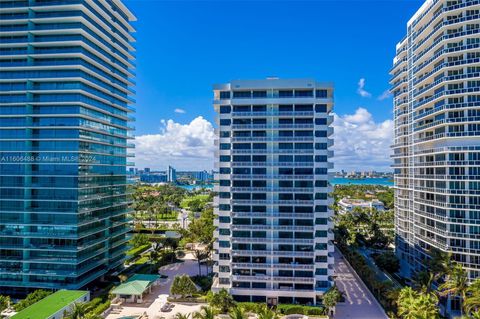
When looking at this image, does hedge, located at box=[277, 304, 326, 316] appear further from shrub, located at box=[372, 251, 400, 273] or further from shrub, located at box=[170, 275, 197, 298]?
shrub, located at box=[372, 251, 400, 273]

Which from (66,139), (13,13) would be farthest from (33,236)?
(13,13)

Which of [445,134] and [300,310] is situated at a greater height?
[445,134]

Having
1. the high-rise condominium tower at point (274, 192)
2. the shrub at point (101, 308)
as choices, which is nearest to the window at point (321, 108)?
the high-rise condominium tower at point (274, 192)

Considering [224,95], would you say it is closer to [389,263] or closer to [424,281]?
[424,281]

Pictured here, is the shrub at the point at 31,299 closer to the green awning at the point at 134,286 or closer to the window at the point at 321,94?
the green awning at the point at 134,286

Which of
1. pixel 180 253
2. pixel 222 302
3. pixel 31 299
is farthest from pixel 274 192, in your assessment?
pixel 180 253

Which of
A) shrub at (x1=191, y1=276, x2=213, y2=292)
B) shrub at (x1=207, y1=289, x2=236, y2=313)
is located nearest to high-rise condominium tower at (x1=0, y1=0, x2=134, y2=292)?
shrub at (x1=191, y1=276, x2=213, y2=292)

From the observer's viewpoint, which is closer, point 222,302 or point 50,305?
point 50,305
